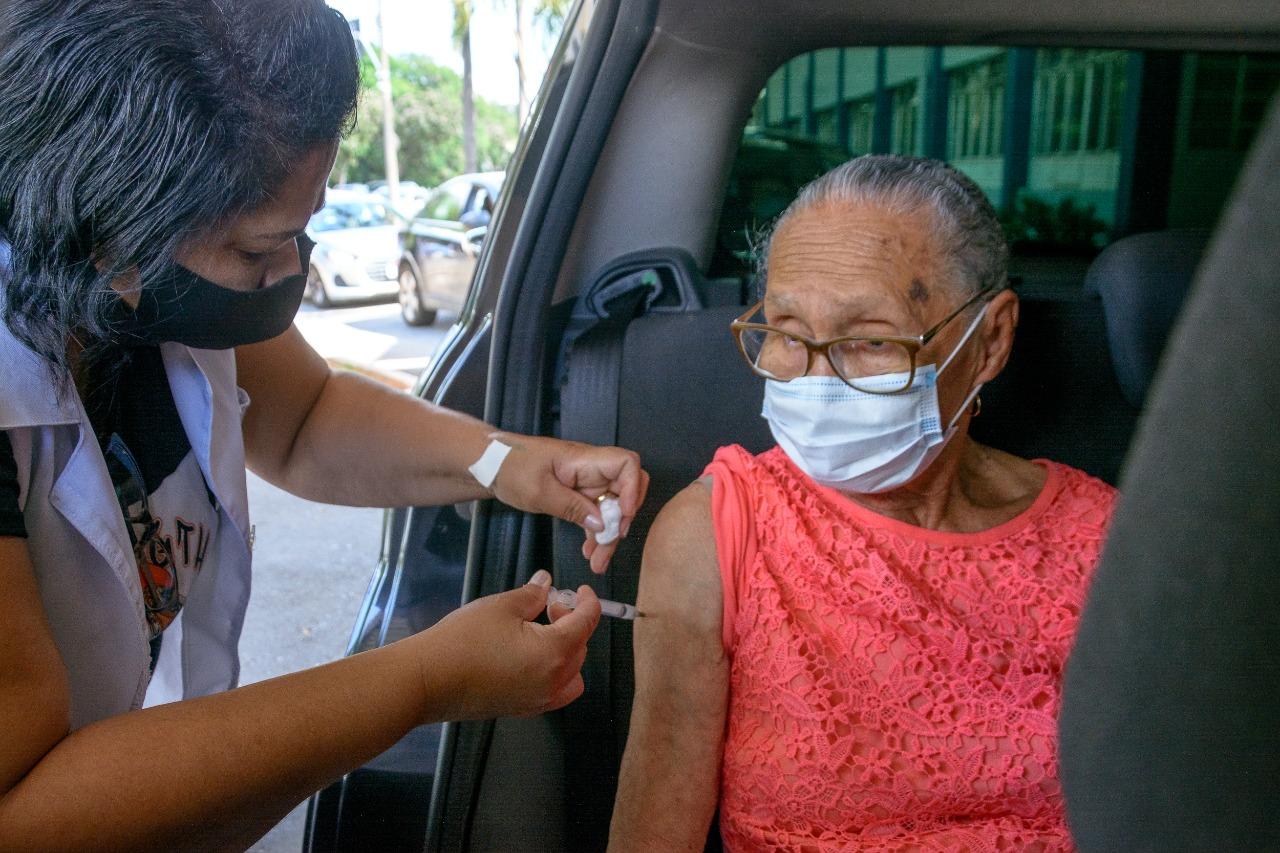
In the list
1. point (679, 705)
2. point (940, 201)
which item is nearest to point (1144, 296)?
point (940, 201)

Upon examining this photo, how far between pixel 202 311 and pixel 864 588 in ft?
3.08

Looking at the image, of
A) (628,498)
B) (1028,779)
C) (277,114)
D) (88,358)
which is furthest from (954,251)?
(88,358)

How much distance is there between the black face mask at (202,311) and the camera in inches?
42.6

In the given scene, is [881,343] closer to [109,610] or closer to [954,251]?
[954,251]

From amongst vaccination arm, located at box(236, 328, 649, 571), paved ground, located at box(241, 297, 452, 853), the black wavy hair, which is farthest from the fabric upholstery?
paved ground, located at box(241, 297, 452, 853)

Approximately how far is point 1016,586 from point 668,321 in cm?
75

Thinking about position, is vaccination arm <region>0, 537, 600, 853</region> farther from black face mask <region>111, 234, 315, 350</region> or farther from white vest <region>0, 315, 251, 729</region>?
black face mask <region>111, 234, 315, 350</region>

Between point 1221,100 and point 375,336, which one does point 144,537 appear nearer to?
point 1221,100

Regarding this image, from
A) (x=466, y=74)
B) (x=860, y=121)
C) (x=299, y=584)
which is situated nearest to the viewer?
(x=860, y=121)

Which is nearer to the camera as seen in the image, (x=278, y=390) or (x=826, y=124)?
(x=278, y=390)

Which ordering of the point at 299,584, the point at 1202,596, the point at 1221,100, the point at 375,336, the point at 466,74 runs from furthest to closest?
1. the point at 466,74
2. the point at 375,336
3. the point at 299,584
4. the point at 1221,100
5. the point at 1202,596

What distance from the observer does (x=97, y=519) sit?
1.09 metres

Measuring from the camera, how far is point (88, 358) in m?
1.14

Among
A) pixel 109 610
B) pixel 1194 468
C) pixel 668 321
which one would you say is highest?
pixel 1194 468
